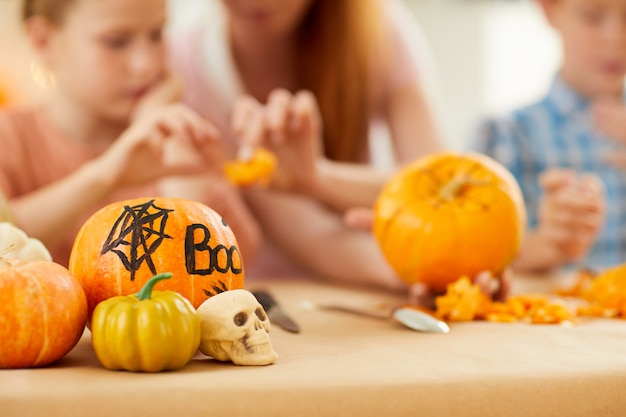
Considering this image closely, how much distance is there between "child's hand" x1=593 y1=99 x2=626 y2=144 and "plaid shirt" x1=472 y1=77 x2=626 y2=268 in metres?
0.23

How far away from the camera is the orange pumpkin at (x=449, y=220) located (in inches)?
35.8

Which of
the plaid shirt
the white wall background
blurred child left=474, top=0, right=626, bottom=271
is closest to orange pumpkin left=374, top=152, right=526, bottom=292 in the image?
blurred child left=474, top=0, right=626, bottom=271

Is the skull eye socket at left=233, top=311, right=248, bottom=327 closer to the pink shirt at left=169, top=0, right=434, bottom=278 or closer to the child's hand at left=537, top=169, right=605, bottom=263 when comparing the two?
the child's hand at left=537, top=169, right=605, bottom=263

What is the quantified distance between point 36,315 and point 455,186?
57 centimetres

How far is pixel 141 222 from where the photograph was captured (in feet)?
2.25

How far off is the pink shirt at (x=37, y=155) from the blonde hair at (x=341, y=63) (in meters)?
0.52

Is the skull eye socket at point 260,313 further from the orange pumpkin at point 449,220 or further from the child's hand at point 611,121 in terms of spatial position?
the child's hand at point 611,121

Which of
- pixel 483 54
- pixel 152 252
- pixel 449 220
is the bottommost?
pixel 152 252

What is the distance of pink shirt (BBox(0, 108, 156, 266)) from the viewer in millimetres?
1306

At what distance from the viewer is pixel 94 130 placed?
53.8 inches

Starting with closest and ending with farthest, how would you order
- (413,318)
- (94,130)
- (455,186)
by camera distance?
(413,318) → (455,186) → (94,130)

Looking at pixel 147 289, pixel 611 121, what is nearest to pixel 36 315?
pixel 147 289

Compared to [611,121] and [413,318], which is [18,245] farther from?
[611,121]

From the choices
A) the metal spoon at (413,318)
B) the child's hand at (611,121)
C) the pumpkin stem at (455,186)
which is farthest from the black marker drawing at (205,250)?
the child's hand at (611,121)
